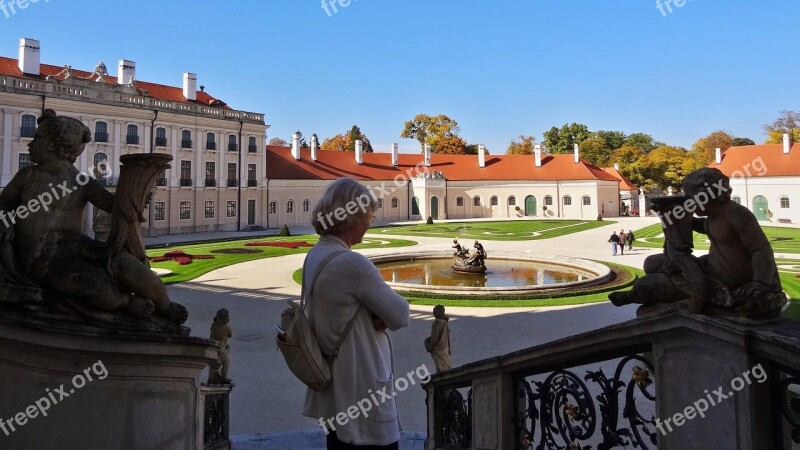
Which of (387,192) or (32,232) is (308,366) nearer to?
(32,232)

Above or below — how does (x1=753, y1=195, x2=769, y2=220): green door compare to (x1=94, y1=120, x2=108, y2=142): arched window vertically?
below

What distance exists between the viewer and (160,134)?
36438 mm

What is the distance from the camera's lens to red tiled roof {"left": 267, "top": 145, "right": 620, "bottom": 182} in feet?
161

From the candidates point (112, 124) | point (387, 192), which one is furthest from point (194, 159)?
point (387, 192)

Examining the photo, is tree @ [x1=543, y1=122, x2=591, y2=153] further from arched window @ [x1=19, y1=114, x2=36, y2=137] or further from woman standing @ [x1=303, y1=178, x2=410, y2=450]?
woman standing @ [x1=303, y1=178, x2=410, y2=450]

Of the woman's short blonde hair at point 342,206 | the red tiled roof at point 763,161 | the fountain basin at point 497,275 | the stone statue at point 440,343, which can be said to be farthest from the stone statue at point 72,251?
the red tiled roof at point 763,161

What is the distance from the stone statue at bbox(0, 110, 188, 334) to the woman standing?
3.73 feet

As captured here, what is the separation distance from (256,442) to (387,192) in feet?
152

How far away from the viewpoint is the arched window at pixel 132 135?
34656mm

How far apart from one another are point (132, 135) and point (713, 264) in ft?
129

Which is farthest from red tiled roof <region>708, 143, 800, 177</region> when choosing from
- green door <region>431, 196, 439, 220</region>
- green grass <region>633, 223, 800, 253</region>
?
green door <region>431, 196, 439, 220</region>

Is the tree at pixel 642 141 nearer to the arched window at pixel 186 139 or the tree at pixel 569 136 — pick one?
the tree at pixel 569 136

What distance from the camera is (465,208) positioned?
182 feet

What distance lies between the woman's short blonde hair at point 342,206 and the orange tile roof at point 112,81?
123 ft
